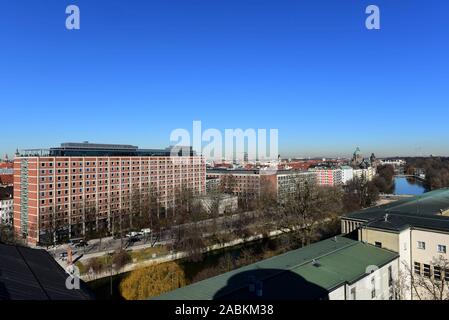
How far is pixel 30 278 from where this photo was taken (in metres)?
4.80

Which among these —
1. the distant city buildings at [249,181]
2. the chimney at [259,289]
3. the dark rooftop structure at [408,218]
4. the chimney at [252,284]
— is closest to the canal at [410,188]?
the distant city buildings at [249,181]

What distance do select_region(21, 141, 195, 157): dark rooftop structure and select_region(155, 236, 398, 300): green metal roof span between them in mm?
22832

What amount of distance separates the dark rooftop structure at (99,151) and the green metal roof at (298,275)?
22.8 metres

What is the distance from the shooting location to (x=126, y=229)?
27.5m

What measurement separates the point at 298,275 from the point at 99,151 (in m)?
25.6

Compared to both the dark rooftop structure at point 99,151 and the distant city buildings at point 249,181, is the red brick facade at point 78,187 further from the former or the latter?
the distant city buildings at point 249,181

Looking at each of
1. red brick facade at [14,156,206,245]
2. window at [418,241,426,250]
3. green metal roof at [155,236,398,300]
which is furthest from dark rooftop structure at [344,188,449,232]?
red brick facade at [14,156,206,245]

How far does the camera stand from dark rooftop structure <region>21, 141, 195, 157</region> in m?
26.7

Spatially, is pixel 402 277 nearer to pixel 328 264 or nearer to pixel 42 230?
pixel 328 264

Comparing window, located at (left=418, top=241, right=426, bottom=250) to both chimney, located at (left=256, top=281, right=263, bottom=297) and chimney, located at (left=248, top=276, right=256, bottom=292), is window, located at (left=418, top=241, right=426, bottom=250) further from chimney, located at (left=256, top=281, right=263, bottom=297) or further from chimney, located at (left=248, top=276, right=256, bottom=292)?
chimney, located at (left=256, top=281, right=263, bottom=297)

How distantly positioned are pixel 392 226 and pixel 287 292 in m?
5.62

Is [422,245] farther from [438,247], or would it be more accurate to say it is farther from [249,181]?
[249,181]
